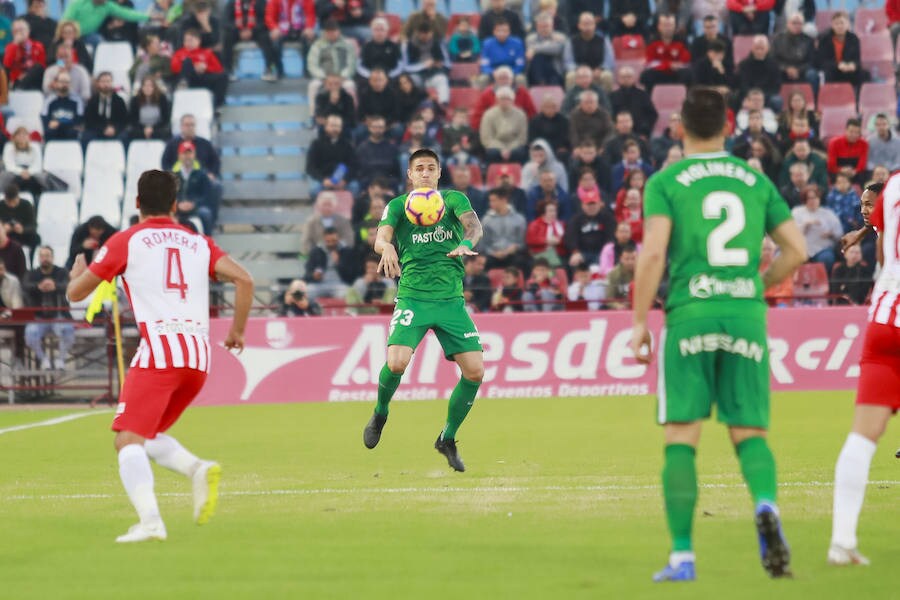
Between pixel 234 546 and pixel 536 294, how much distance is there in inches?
497

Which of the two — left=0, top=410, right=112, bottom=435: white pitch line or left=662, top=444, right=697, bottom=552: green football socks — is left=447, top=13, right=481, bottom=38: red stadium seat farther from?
left=662, top=444, right=697, bottom=552: green football socks

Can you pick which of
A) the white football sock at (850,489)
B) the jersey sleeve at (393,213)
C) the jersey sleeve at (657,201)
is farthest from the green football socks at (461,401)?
the jersey sleeve at (657,201)

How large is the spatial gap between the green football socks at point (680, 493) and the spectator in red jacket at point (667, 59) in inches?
719

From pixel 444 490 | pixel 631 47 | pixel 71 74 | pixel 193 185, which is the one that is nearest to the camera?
pixel 444 490

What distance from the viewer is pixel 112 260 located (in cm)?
789

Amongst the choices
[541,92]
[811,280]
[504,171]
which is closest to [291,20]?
[541,92]

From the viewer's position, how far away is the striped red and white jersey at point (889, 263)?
23.4ft

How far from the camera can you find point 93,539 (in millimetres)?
8148

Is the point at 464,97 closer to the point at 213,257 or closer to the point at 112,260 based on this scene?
the point at 213,257

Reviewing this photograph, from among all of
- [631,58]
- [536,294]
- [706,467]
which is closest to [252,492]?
[706,467]

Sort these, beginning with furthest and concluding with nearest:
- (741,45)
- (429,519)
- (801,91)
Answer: (741,45)
(801,91)
(429,519)

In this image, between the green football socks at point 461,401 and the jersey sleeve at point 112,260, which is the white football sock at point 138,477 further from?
the green football socks at point 461,401

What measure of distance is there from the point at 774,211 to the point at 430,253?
16.5 feet

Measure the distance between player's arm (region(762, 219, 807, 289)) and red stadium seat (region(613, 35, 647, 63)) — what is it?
730 inches
